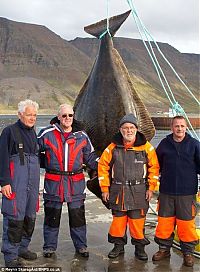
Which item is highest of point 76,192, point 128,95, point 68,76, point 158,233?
point 68,76

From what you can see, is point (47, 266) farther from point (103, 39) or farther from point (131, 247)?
point (103, 39)

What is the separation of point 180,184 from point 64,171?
1265mm

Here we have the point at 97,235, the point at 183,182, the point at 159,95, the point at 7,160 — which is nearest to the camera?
the point at 7,160

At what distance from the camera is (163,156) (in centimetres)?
466

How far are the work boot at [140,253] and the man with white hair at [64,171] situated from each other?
56cm

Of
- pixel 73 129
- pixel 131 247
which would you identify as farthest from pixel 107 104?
pixel 131 247

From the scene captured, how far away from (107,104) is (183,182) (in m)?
1.36

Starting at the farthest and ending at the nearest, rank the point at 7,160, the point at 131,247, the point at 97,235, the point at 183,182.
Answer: the point at 97,235 → the point at 131,247 → the point at 183,182 → the point at 7,160

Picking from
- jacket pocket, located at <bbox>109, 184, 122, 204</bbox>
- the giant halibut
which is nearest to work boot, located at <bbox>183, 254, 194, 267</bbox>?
jacket pocket, located at <bbox>109, 184, 122, 204</bbox>

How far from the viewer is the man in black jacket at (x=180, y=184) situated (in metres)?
4.54

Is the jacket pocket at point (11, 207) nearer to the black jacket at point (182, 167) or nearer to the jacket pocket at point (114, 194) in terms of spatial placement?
the jacket pocket at point (114, 194)

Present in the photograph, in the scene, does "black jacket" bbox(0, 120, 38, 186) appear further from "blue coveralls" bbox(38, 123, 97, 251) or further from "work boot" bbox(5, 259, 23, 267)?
"work boot" bbox(5, 259, 23, 267)

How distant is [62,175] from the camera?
183 inches

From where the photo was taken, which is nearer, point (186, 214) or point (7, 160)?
point (7, 160)
